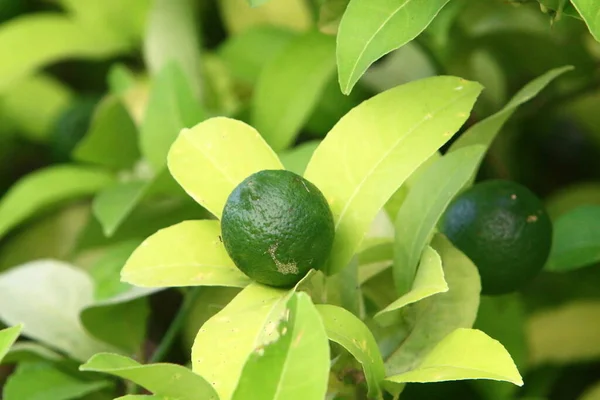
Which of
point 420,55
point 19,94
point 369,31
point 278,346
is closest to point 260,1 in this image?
point 369,31

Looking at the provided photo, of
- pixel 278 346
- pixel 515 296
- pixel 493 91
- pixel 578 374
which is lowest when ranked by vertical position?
pixel 578 374

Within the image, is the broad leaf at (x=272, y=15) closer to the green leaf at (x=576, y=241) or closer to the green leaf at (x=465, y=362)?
the green leaf at (x=576, y=241)

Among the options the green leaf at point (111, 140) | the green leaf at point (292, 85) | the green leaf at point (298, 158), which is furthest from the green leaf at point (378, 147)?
the green leaf at point (111, 140)

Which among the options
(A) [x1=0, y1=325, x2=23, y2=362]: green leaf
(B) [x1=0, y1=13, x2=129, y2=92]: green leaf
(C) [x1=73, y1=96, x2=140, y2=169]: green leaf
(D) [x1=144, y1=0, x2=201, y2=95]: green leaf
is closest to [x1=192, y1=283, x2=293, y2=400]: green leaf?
(A) [x1=0, y1=325, x2=23, y2=362]: green leaf

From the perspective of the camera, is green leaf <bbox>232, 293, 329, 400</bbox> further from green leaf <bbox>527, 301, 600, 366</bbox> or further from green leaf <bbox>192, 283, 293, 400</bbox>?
green leaf <bbox>527, 301, 600, 366</bbox>

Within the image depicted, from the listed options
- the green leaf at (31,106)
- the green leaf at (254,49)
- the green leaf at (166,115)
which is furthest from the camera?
the green leaf at (31,106)

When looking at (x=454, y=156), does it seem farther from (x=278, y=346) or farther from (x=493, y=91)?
(x=493, y=91)

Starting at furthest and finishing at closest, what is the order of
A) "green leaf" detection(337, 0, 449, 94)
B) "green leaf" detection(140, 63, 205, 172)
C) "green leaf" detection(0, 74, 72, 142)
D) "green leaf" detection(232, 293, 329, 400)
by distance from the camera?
"green leaf" detection(0, 74, 72, 142) < "green leaf" detection(140, 63, 205, 172) < "green leaf" detection(337, 0, 449, 94) < "green leaf" detection(232, 293, 329, 400)
